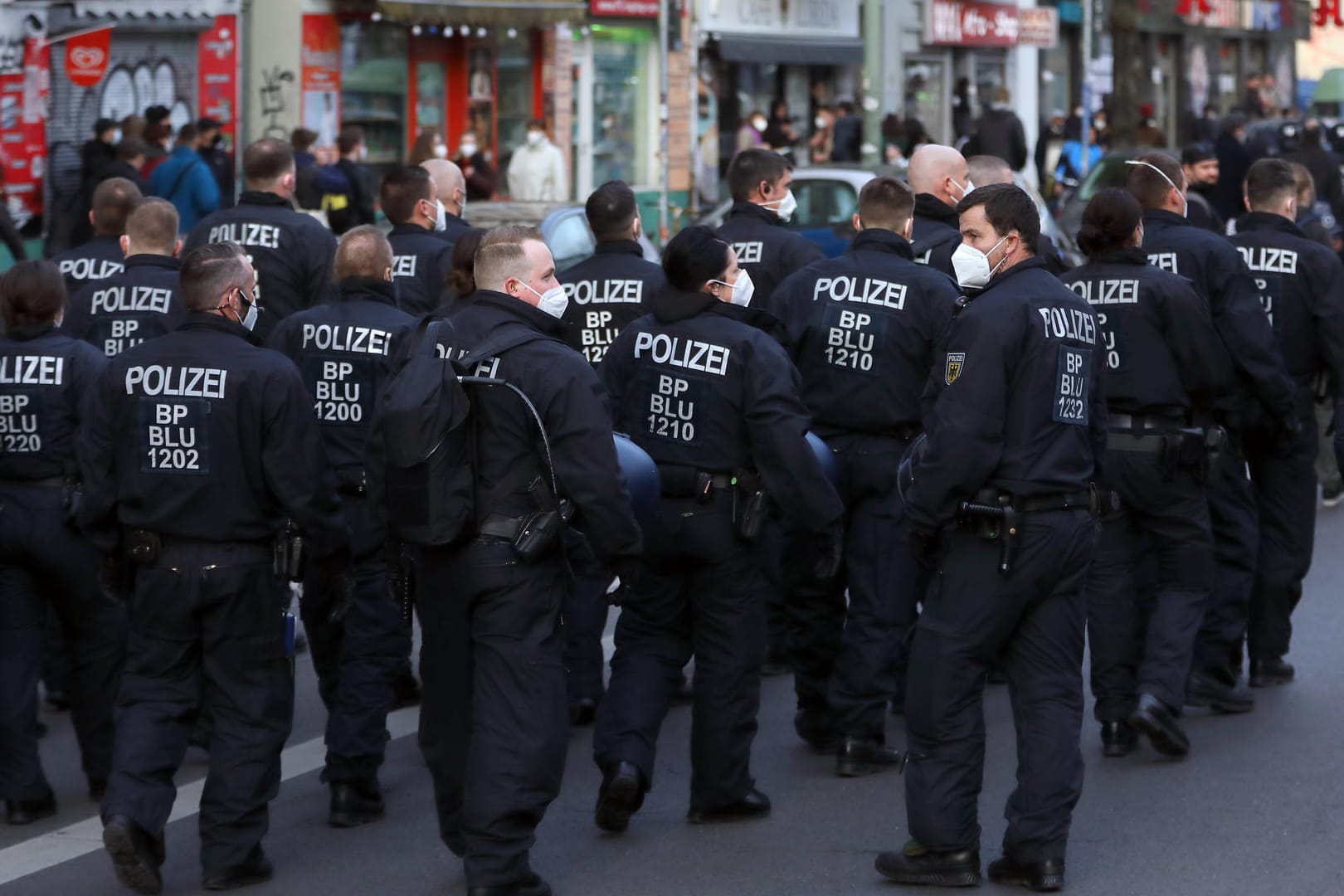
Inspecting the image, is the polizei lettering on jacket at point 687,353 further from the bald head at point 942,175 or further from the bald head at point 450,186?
the bald head at point 450,186

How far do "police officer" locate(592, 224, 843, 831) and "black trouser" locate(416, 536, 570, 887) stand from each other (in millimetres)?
716

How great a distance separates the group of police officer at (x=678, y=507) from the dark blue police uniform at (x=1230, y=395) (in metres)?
0.02

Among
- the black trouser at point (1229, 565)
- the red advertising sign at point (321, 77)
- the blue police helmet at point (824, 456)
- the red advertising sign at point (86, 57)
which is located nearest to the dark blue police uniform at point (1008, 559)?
the blue police helmet at point (824, 456)

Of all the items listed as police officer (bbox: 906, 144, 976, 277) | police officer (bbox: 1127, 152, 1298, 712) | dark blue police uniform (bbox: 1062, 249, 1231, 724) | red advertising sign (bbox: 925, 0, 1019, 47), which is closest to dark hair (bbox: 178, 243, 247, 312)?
dark blue police uniform (bbox: 1062, 249, 1231, 724)

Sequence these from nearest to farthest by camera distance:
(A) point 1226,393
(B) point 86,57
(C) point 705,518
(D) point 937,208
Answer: (C) point 705,518
(A) point 1226,393
(D) point 937,208
(B) point 86,57

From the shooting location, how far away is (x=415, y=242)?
30.5ft

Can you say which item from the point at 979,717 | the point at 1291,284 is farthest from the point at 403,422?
the point at 1291,284

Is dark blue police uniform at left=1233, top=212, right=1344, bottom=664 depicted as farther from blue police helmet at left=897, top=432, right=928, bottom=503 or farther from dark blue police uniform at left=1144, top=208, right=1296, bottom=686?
blue police helmet at left=897, top=432, right=928, bottom=503

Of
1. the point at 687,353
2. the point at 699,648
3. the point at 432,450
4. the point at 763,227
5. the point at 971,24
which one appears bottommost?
the point at 699,648

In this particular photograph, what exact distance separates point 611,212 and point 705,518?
2154 mm

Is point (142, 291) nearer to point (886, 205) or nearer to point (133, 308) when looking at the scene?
point (133, 308)

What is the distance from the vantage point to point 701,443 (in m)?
7.00

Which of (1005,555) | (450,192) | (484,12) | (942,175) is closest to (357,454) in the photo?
Answer: (1005,555)

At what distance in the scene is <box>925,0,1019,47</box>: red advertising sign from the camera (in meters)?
38.1
